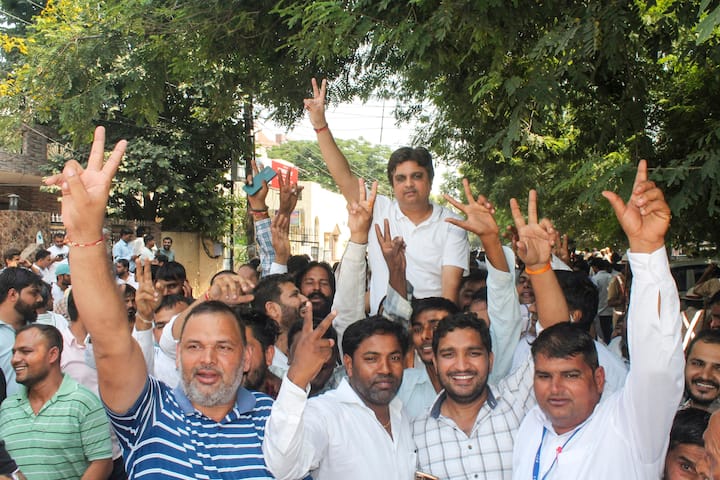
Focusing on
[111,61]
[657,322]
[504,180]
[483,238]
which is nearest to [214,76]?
[111,61]

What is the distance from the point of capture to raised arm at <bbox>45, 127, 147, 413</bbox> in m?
2.46

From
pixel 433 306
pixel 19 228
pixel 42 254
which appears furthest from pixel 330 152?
pixel 19 228

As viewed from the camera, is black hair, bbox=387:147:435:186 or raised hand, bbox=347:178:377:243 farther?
black hair, bbox=387:147:435:186

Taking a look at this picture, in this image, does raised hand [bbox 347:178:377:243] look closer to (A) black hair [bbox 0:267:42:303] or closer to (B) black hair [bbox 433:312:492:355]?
(B) black hair [bbox 433:312:492:355]

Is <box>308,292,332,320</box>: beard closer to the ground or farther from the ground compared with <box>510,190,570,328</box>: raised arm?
closer to the ground

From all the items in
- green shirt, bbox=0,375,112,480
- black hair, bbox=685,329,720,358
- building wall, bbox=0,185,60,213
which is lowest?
green shirt, bbox=0,375,112,480

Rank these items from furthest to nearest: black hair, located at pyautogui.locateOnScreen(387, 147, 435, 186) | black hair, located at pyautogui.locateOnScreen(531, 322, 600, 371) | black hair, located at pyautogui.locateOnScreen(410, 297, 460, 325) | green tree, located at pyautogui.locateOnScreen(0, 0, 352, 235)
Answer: green tree, located at pyautogui.locateOnScreen(0, 0, 352, 235)
black hair, located at pyautogui.locateOnScreen(387, 147, 435, 186)
black hair, located at pyautogui.locateOnScreen(410, 297, 460, 325)
black hair, located at pyautogui.locateOnScreen(531, 322, 600, 371)

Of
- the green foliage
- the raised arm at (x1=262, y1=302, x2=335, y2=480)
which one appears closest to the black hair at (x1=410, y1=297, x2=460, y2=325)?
the raised arm at (x1=262, y1=302, x2=335, y2=480)

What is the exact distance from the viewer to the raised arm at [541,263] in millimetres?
3361

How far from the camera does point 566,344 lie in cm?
296

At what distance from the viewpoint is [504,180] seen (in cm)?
1348

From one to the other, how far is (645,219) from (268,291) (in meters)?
2.41

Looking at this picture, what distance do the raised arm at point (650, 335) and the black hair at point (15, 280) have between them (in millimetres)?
4197

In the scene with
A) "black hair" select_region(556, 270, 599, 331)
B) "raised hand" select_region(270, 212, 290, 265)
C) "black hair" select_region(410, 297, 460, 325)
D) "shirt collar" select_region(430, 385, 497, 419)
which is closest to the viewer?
"shirt collar" select_region(430, 385, 497, 419)
